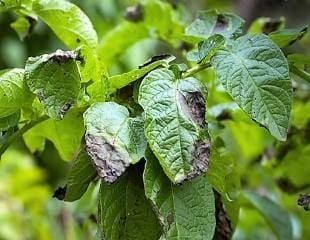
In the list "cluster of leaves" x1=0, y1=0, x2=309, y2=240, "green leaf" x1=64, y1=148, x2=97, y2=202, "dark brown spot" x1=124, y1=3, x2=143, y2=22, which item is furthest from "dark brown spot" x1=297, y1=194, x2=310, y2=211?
"dark brown spot" x1=124, y1=3, x2=143, y2=22

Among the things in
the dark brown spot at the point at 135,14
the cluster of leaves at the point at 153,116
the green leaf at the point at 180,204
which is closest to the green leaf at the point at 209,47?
the cluster of leaves at the point at 153,116

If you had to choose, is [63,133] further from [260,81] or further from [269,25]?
[269,25]

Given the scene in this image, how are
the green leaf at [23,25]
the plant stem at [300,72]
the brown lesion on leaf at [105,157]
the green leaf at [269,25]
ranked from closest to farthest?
the brown lesion on leaf at [105,157] < the plant stem at [300,72] < the green leaf at [23,25] < the green leaf at [269,25]

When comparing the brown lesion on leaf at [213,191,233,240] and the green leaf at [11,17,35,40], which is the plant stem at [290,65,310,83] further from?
the green leaf at [11,17,35,40]

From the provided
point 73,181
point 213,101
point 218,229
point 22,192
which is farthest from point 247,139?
point 22,192

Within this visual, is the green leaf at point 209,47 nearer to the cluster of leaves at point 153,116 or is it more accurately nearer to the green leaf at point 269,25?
the cluster of leaves at point 153,116

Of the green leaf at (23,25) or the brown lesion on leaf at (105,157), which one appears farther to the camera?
the green leaf at (23,25)
